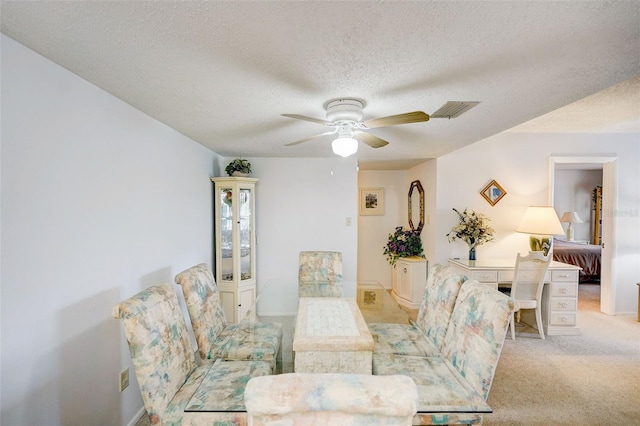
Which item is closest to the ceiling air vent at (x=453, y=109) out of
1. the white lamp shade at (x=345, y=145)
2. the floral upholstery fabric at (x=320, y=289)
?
the white lamp shade at (x=345, y=145)

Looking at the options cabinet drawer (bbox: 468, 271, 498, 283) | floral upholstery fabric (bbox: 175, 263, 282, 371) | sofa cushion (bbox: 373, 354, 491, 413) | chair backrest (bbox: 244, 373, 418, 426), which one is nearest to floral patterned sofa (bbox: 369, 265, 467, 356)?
sofa cushion (bbox: 373, 354, 491, 413)

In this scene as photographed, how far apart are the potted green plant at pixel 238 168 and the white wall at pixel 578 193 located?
739 cm

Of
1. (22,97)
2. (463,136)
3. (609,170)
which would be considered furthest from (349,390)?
(609,170)

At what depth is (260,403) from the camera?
0.65 meters

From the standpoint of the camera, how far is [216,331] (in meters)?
2.18

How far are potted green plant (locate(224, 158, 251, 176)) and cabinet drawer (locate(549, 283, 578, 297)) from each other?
383cm

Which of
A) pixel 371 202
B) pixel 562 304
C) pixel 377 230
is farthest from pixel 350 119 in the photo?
pixel 377 230

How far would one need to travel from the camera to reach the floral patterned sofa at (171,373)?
4.15ft

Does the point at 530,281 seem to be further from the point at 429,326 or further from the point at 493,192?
the point at 429,326

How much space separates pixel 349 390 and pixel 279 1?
1.15 meters

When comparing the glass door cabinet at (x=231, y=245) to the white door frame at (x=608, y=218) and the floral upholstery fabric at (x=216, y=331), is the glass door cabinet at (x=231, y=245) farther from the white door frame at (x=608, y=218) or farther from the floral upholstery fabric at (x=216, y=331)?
the white door frame at (x=608, y=218)

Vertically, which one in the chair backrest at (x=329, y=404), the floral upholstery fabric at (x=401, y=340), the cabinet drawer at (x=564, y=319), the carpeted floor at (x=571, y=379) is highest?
the chair backrest at (x=329, y=404)

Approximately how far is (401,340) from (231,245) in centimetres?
228

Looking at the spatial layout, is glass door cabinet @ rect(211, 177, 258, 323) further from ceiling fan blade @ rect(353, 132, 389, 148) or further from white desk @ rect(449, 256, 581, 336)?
white desk @ rect(449, 256, 581, 336)
